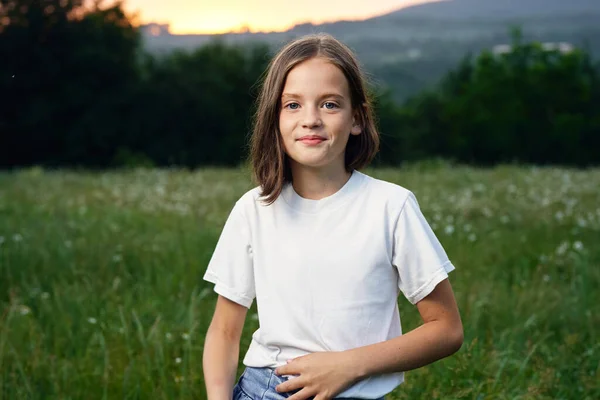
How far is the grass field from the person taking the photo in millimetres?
3498

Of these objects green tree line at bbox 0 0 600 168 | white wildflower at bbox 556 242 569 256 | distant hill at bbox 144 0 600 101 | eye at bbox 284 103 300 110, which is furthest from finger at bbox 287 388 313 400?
distant hill at bbox 144 0 600 101

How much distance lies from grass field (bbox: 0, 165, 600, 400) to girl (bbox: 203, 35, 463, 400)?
362 millimetres

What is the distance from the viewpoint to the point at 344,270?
2119 millimetres

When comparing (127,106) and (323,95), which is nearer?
(323,95)

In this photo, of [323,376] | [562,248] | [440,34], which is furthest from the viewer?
[440,34]

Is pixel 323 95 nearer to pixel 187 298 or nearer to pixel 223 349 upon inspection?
pixel 223 349

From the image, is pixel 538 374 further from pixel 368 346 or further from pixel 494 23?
pixel 494 23

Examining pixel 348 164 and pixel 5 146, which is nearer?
pixel 348 164

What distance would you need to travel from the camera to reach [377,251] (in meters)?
2.10

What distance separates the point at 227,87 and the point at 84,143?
34.1 feet

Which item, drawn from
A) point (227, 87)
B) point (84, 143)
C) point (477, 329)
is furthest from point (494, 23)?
point (477, 329)

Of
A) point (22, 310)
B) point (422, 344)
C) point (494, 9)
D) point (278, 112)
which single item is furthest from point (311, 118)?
point (494, 9)

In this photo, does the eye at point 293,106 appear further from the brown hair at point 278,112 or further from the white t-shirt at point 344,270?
the white t-shirt at point 344,270

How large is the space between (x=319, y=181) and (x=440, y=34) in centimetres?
13428
